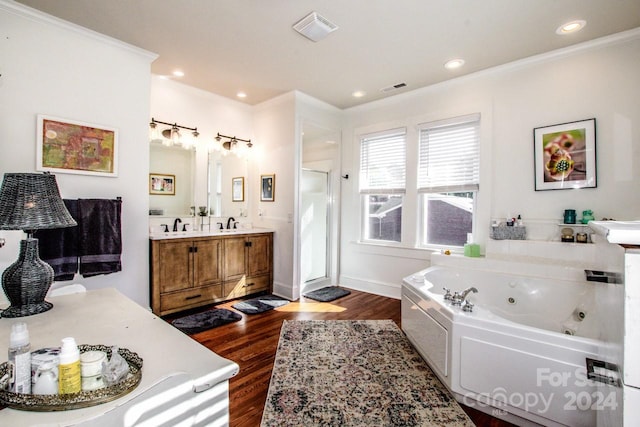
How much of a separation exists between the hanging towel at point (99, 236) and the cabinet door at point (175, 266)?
1.43 ft

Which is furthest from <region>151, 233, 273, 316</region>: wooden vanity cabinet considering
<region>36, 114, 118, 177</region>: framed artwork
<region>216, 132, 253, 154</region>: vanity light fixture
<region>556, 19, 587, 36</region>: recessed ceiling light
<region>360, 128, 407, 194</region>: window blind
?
<region>556, 19, 587, 36</region>: recessed ceiling light

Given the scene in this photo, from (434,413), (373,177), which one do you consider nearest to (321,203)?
(373,177)

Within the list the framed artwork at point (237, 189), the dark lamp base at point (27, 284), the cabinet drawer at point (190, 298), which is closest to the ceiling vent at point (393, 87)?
Result: the framed artwork at point (237, 189)

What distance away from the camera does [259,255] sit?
4.14 meters

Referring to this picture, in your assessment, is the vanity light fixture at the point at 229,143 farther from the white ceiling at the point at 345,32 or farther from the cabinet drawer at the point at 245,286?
the cabinet drawer at the point at 245,286

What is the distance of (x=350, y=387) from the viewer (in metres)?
2.04

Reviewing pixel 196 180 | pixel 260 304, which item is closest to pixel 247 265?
pixel 260 304

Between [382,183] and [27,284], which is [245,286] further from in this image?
[27,284]

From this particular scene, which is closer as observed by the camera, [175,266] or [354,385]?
[354,385]

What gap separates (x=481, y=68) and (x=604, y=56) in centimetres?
102

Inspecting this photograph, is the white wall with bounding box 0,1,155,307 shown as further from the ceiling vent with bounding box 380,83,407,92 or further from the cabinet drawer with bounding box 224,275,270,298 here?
the ceiling vent with bounding box 380,83,407,92

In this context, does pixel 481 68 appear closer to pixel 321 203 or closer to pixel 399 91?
pixel 399 91

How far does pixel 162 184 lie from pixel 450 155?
3.61m

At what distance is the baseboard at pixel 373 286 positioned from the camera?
4098 millimetres
